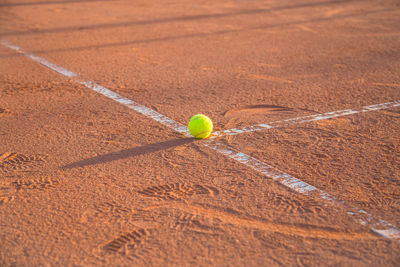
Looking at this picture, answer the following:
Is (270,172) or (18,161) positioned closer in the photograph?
(270,172)

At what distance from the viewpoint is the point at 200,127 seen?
383cm

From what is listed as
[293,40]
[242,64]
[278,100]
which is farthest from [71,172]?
[293,40]

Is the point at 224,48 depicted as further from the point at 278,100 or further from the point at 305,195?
the point at 305,195

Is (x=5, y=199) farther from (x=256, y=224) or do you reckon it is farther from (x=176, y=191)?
(x=256, y=224)

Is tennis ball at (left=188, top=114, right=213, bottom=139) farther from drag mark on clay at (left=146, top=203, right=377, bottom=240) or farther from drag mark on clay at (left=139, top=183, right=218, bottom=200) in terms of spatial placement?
drag mark on clay at (left=146, top=203, right=377, bottom=240)

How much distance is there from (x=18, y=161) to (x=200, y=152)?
1.43 m

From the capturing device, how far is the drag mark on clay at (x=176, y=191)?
3.04 meters

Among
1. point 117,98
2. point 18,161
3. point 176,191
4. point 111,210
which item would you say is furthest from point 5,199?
point 117,98

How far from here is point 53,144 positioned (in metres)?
3.81

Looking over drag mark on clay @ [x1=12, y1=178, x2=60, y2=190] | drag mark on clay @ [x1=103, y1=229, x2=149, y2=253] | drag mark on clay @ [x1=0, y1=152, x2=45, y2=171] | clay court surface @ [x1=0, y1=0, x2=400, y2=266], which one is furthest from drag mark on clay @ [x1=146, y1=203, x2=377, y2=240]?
drag mark on clay @ [x1=0, y1=152, x2=45, y2=171]

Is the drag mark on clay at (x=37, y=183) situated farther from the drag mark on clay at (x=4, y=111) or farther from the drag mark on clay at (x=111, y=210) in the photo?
the drag mark on clay at (x=4, y=111)

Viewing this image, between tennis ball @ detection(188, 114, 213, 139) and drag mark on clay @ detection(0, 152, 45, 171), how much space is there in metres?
1.24

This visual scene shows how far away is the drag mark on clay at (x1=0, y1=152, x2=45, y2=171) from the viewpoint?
341cm

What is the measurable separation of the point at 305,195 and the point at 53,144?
6.96 feet
